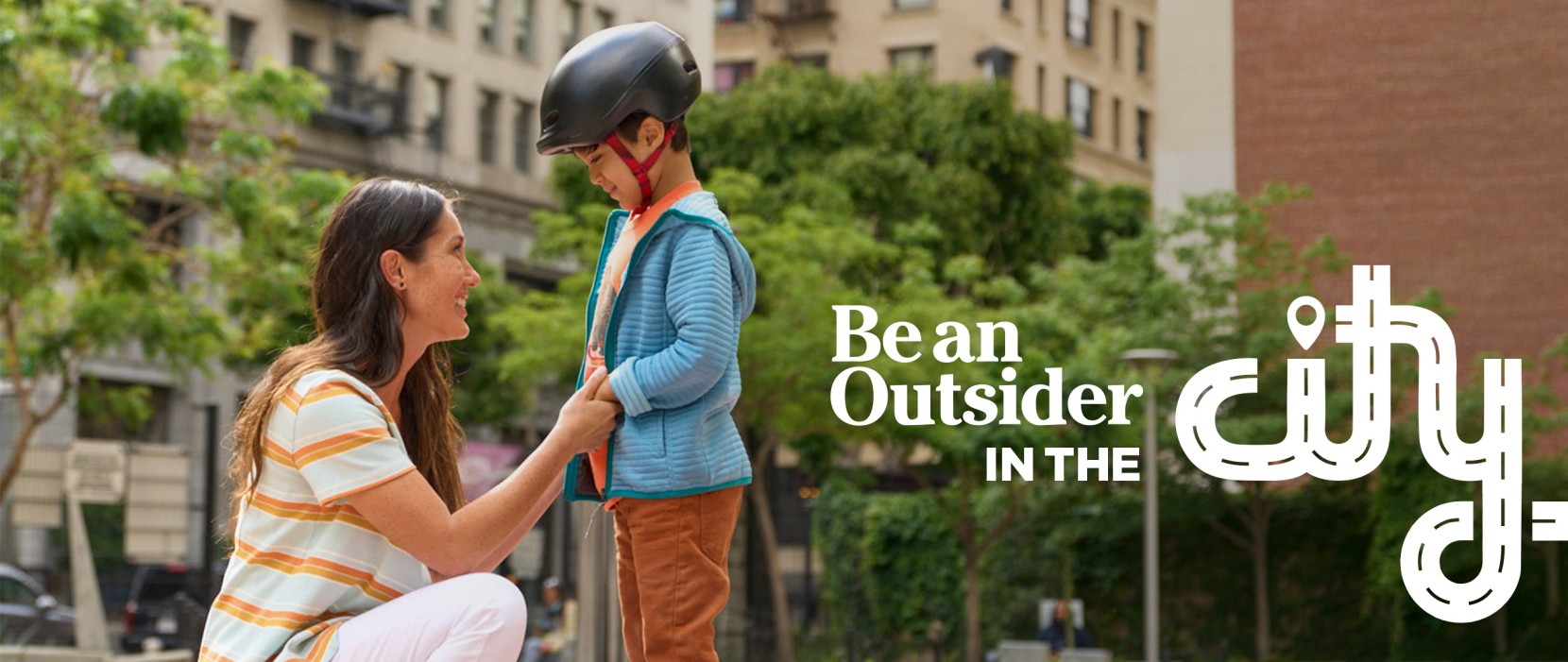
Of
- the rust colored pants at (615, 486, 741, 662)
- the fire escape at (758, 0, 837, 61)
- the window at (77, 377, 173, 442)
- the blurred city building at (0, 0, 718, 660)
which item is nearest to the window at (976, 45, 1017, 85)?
the fire escape at (758, 0, 837, 61)

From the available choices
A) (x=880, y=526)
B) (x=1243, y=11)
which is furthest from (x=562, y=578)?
(x=1243, y=11)

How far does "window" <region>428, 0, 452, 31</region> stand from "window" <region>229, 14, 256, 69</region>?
5.70 metres

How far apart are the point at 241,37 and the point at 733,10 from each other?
58.0 ft

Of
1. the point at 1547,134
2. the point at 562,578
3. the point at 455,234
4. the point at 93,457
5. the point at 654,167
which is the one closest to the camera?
the point at 455,234

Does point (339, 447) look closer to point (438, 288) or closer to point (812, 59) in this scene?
point (438, 288)

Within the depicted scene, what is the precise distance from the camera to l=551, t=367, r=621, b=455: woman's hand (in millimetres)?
3379

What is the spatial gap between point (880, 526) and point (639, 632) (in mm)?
26696

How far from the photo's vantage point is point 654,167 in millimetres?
3760

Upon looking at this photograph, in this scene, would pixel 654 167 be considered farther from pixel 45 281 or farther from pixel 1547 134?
pixel 1547 134

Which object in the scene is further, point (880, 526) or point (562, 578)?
Result: point (880, 526)

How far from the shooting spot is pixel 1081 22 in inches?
2232

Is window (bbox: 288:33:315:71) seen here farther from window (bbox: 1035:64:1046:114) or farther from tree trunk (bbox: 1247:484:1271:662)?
tree trunk (bbox: 1247:484:1271:662)

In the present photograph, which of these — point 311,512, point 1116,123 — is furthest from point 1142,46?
point 311,512

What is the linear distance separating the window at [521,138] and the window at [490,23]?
158 centimetres
